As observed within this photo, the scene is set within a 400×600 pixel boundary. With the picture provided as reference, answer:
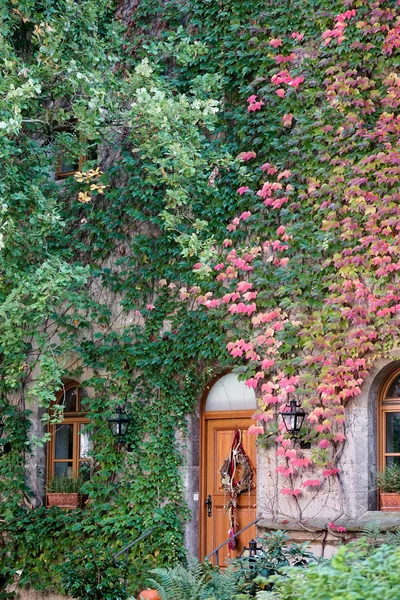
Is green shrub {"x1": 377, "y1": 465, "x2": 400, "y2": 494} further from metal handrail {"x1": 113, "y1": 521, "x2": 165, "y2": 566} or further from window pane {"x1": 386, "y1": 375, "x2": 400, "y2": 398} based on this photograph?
metal handrail {"x1": 113, "y1": 521, "x2": 165, "y2": 566}

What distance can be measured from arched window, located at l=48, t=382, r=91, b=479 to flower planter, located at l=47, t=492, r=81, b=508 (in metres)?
0.30

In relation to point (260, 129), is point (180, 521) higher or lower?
lower

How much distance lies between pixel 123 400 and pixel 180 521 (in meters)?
1.59

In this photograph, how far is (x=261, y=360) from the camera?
35.9 ft

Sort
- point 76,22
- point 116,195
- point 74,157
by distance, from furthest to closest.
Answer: point 116,195 < point 74,157 < point 76,22

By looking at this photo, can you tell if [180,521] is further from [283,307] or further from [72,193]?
[72,193]

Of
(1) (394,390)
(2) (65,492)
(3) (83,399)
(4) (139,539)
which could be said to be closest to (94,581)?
(4) (139,539)

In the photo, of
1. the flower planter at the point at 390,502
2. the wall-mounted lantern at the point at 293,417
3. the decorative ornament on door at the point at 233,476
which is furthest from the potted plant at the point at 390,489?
the decorative ornament on door at the point at 233,476

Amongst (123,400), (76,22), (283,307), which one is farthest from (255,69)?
(123,400)

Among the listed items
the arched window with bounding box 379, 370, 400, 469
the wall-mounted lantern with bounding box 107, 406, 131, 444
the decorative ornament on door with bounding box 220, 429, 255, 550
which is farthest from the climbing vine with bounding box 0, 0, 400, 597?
the decorative ornament on door with bounding box 220, 429, 255, 550

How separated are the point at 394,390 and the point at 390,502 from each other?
1146 millimetres

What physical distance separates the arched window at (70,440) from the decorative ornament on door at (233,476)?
2.01 meters

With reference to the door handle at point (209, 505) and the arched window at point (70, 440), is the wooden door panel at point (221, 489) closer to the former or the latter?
the door handle at point (209, 505)

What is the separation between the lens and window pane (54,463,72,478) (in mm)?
12766
